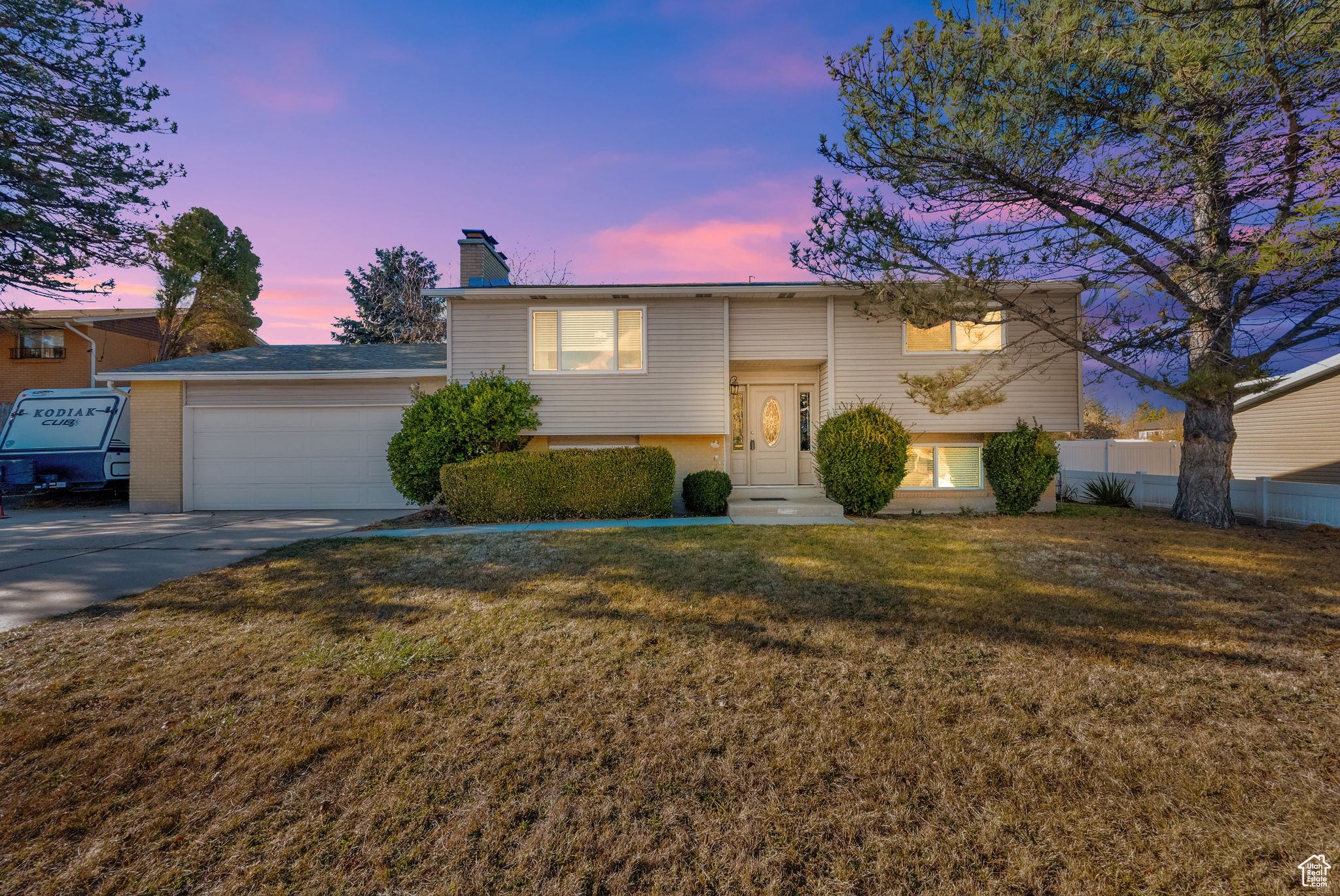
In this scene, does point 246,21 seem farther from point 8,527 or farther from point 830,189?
point 830,189

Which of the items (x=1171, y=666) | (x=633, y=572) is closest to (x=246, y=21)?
(x=633, y=572)

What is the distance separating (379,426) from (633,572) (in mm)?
8274

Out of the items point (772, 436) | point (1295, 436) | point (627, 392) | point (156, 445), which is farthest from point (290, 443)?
point (1295, 436)

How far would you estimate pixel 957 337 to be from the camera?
1043 cm

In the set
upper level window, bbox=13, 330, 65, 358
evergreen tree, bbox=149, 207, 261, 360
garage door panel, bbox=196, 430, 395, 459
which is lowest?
garage door panel, bbox=196, 430, 395, 459

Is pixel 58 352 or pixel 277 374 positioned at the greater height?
pixel 58 352

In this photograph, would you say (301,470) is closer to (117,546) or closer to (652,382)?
(117,546)

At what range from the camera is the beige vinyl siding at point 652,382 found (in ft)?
34.1

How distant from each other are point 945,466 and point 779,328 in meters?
4.28

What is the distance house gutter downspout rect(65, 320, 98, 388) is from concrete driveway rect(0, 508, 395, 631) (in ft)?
26.3

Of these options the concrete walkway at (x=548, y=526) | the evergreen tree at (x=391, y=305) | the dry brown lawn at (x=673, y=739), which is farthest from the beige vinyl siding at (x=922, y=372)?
the evergreen tree at (x=391, y=305)

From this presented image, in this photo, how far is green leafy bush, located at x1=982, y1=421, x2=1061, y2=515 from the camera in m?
9.62

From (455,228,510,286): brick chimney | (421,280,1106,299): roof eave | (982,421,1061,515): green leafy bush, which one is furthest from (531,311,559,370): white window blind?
(982,421,1061,515): green leafy bush

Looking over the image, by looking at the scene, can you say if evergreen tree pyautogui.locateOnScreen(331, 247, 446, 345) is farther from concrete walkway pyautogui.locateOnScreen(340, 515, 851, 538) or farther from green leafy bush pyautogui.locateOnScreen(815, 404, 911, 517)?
green leafy bush pyautogui.locateOnScreen(815, 404, 911, 517)
